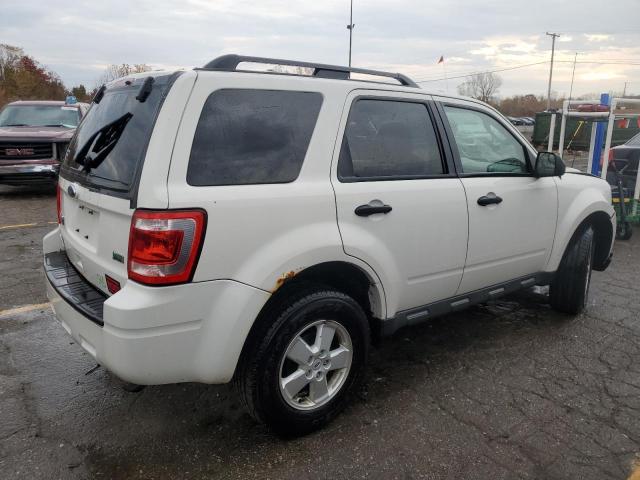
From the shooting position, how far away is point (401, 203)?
9.41 ft

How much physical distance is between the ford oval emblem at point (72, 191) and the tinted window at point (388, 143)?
4.56 ft

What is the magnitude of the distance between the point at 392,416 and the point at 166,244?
5.33 feet

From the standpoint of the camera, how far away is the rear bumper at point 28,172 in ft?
30.9

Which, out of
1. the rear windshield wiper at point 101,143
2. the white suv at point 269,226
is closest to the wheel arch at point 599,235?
the white suv at point 269,226

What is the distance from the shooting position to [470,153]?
3.46 metres

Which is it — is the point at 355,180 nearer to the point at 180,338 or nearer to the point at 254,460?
the point at 180,338

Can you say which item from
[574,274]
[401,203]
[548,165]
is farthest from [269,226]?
[574,274]

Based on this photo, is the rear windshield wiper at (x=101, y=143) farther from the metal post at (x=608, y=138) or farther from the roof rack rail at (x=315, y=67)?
the metal post at (x=608, y=138)

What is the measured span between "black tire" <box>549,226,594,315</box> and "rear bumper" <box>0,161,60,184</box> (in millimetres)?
8712

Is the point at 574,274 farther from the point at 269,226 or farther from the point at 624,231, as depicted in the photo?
the point at 624,231

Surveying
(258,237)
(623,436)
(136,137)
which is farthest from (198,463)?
(623,436)

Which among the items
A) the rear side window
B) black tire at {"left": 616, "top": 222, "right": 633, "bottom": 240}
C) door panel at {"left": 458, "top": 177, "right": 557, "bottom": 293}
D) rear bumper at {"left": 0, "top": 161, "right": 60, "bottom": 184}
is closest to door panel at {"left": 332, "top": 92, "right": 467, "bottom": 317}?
door panel at {"left": 458, "top": 177, "right": 557, "bottom": 293}

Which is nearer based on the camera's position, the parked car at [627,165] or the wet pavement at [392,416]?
the wet pavement at [392,416]

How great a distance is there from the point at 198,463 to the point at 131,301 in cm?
93
